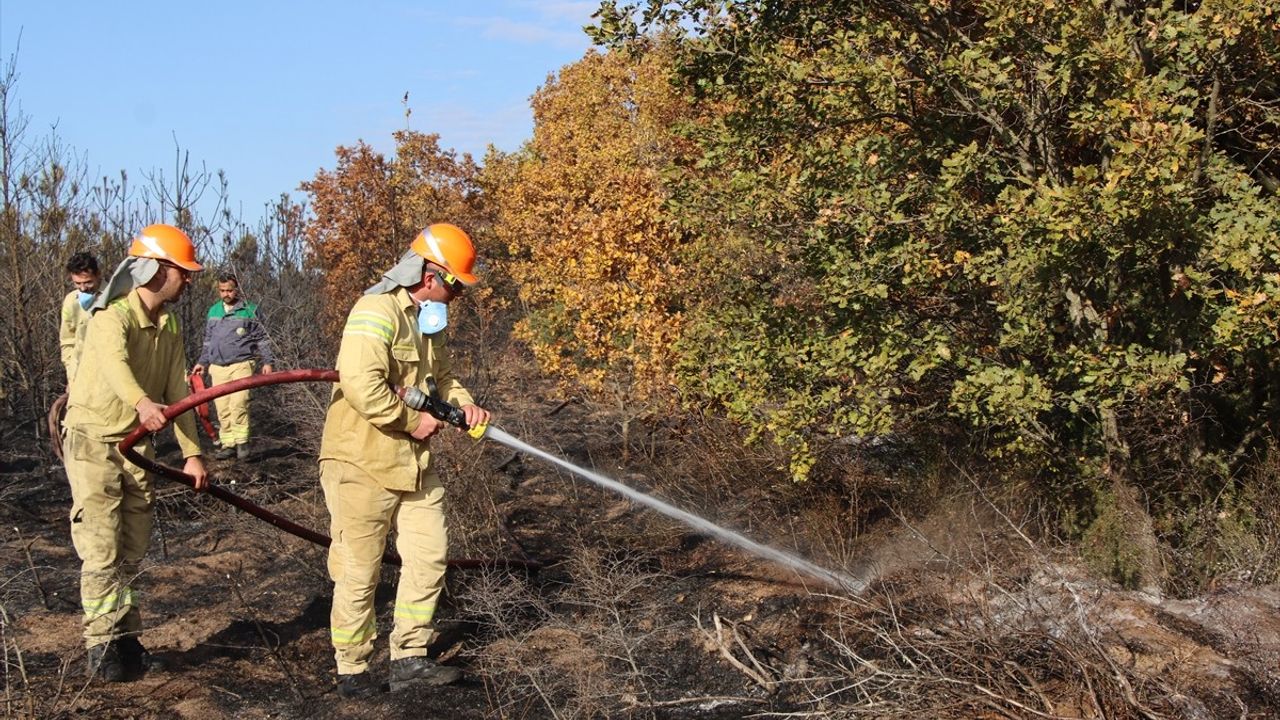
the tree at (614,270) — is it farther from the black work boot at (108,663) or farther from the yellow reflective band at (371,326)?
the black work boot at (108,663)

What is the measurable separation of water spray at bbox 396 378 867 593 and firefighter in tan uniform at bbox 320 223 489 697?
0.18ft

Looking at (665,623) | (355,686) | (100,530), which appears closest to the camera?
(355,686)

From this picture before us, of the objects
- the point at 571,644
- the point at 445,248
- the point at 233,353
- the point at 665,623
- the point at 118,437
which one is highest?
the point at 445,248

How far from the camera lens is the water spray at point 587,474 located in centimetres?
503

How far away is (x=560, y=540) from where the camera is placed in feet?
25.8

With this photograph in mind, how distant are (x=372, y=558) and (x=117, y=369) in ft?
4.56

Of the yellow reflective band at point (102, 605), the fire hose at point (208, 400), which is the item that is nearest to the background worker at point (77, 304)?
the fire hose at point (208, 400)

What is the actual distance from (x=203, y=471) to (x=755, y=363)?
2929mm

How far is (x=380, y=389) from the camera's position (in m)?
4.89

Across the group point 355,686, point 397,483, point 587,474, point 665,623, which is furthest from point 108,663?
point 665,623

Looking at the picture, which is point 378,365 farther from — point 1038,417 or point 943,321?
point 1038,417

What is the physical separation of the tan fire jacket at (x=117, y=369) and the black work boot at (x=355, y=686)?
130 centimetres

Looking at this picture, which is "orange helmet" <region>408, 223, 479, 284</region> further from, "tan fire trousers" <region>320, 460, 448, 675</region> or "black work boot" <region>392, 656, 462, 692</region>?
"black work boot" <region>392, 656, 462, 692</region>

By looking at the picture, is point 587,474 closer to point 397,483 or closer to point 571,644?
point 571,644
